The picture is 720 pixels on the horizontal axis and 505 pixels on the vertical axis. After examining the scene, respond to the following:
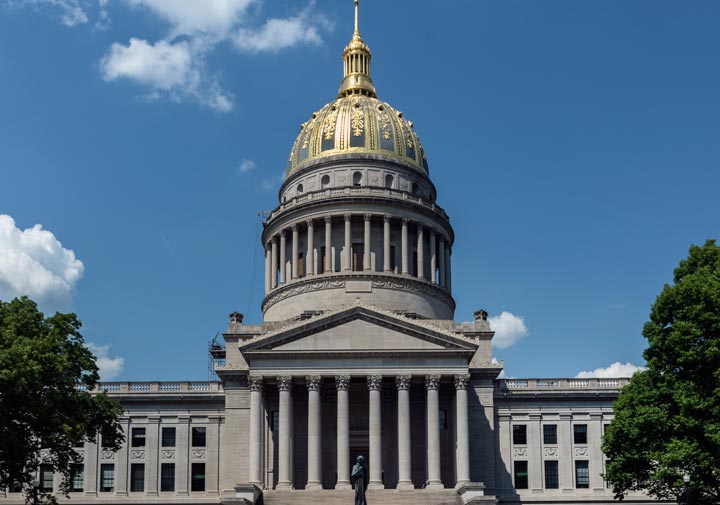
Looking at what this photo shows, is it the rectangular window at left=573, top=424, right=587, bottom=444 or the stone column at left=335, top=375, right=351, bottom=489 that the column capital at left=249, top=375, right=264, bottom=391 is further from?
the rectangular window at left=573, top=424, right=587, bottom=444

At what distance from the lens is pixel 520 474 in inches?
3233

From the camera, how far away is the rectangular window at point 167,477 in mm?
82188

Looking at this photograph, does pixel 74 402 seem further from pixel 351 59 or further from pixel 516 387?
pixel 351 59

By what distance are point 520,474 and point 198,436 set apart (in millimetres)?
26125

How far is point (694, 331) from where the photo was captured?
173 ft

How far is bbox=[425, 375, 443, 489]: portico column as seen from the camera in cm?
7144

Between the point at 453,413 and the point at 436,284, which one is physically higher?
the point at 436,284

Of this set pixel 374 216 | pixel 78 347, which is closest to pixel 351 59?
pixel 374 216

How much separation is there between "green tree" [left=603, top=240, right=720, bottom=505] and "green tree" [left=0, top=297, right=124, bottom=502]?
2900cm

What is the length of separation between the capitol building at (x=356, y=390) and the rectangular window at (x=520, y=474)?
0.16 m

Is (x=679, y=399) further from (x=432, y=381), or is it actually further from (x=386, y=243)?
(x=386, y=243)

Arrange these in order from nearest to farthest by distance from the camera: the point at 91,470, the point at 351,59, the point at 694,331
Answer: the point at 694,331 < the point at 91,470 < the point at 351,59

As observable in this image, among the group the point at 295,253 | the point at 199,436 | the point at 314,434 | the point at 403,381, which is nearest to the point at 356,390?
the point at 403,381

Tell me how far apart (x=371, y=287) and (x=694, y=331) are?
1575 inches
